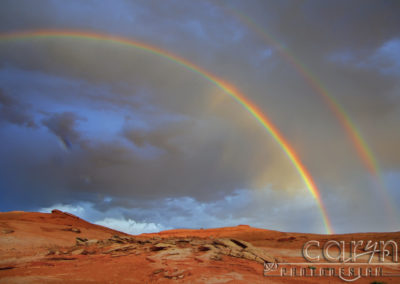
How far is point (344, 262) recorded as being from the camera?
74.5 ft

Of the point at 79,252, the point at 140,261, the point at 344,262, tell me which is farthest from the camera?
the point at 79,252

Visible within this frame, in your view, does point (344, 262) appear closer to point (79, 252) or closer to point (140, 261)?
point (140, 261)

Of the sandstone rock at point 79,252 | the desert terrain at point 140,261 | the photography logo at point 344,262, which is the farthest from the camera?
the sandstone rock at point 79,252

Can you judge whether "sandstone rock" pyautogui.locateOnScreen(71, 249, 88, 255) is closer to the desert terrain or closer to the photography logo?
the desert terrain

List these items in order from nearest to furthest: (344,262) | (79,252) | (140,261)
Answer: (140,261) → (344,262) → (79,252)

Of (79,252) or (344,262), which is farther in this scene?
(79,252)

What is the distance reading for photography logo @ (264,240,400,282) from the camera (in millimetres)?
18062

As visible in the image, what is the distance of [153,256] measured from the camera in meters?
19.5

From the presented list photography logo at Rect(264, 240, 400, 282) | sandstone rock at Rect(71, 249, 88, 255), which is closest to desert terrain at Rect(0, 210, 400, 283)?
sandstone rock at Rect(71, 249, 88, 255)

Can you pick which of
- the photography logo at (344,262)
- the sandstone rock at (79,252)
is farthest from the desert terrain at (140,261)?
the photography logo at (344,262)

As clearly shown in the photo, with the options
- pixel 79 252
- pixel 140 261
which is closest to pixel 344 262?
pixel 140 261

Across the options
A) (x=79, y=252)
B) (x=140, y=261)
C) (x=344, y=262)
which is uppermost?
(x=344, y=262)

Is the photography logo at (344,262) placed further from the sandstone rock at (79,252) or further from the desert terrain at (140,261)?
the sandstone rock at (79,252)

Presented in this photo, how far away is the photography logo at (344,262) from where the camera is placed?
59.3 ft
